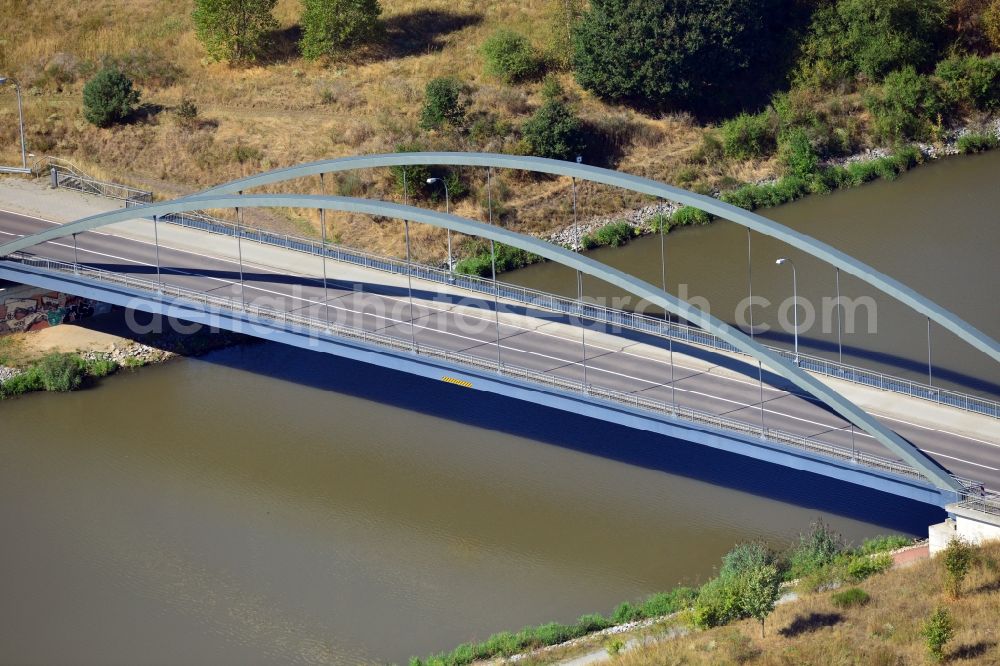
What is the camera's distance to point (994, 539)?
3678 centimetres

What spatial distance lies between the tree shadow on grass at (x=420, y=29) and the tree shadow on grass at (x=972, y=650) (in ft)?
160

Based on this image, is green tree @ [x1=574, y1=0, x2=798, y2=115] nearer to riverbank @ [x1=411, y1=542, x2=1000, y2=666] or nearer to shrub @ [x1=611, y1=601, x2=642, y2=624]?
riverbank @ [x1=411, y1=542, x2=1000, y2=666]

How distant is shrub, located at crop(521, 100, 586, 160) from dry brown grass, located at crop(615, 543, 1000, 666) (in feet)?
110

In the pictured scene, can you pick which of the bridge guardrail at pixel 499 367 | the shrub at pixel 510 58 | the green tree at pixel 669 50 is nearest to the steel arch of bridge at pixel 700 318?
the bridge guardrail at pixel 499 367

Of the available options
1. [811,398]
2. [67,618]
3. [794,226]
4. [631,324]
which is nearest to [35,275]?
[67,618]

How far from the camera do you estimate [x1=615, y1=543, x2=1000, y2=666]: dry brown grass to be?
105 ft

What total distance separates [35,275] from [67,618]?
16.0 metres

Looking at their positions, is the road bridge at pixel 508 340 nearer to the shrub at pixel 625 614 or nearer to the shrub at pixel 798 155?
the shrub at pixel 625 614

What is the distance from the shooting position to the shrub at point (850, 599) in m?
34.8

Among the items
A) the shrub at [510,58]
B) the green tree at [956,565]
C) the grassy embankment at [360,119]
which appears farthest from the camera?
the shrub at [510,58]

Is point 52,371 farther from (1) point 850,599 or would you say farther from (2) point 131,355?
(1) point 850,599

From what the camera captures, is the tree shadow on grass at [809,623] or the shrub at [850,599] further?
the shrub at [850,599]

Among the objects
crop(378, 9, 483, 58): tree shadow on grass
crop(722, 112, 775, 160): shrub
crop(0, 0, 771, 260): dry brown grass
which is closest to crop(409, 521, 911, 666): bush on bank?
crop(0, 0, 771, 260): dry brown grass

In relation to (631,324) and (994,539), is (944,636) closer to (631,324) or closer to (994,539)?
(994,539)
